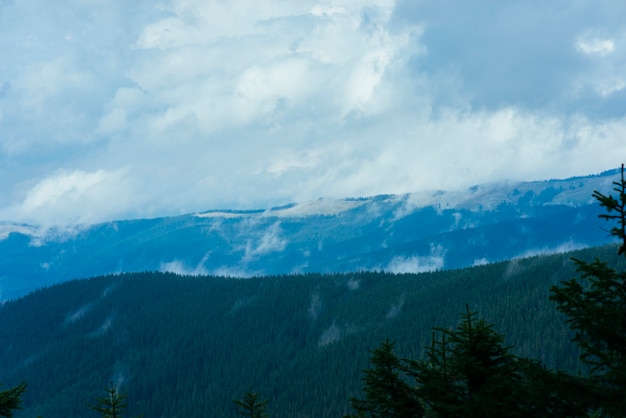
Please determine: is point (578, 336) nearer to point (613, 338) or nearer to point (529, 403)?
point (613, 338)

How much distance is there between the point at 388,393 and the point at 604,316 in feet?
38.2

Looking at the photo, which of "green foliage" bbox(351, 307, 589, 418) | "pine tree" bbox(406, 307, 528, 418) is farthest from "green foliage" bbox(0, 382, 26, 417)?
"pine tree" bbox(406, 307, 528, 418)

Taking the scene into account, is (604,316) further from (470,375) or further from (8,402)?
(8,402)

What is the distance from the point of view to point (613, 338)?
1909 cm

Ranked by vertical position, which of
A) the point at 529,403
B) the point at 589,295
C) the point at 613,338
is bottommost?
the point at 529,403

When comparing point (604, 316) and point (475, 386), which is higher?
point (604, 316)

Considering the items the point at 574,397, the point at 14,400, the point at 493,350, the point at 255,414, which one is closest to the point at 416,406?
the point at 493,350

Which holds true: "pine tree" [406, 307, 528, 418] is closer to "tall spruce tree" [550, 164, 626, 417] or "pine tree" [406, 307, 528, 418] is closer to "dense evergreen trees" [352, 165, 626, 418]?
"dense evergreen trees" [352, 165, 626, 418]

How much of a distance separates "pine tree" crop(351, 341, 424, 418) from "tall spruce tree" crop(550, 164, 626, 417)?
962 cm

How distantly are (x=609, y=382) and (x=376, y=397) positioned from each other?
36.9ft

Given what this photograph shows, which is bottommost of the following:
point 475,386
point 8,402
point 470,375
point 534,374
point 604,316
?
point 8,402

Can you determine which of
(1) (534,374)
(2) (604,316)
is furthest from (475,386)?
(2) (604,316)

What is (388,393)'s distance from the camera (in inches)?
1099

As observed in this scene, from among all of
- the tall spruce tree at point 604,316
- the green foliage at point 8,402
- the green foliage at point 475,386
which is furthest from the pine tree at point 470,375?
the green foliage at point 8,402
